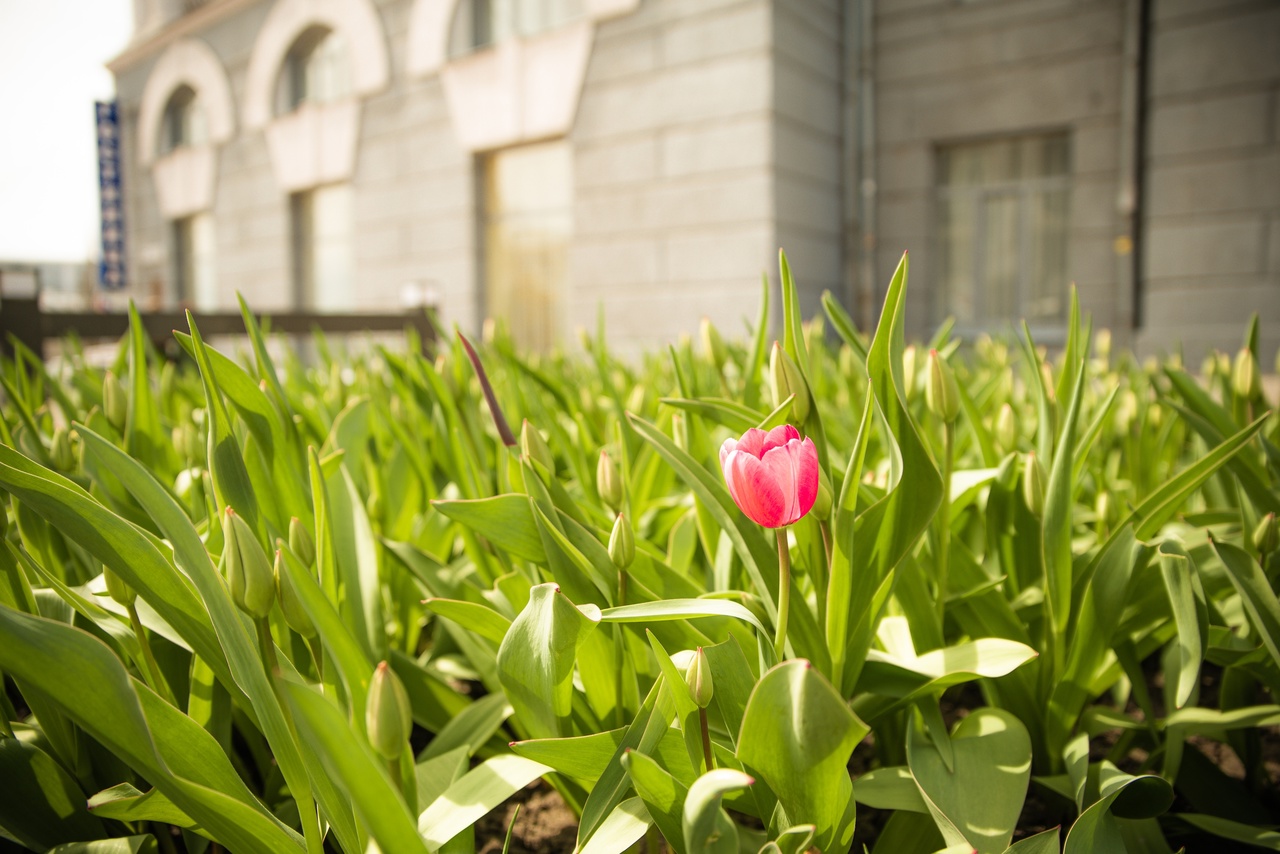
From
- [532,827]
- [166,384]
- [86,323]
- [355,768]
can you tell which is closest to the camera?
[355,768]

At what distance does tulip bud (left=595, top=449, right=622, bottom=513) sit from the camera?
72cm

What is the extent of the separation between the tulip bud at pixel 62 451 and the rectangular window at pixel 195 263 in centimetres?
1264

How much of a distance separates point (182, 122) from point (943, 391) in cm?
1469

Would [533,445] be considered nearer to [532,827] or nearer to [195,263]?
[532,827]

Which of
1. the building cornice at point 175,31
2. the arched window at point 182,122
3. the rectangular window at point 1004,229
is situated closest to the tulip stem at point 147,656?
the rectangular window at point 1004,229

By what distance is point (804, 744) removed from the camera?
1.47 ft

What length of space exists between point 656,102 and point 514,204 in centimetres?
194

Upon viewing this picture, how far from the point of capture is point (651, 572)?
2.40 ft

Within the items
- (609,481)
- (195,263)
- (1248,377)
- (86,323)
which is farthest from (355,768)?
(195,263)

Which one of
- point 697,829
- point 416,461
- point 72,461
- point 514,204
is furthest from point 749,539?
point 514,204

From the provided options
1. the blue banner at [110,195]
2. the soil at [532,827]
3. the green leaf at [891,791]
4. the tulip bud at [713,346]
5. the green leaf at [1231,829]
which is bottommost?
the soil at [532,827]

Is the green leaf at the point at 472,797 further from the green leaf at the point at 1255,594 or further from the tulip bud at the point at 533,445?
the green leaf at the point at 1255,594

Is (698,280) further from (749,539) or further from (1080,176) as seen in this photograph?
(749,539)

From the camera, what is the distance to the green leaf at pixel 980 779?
1.86 feet
